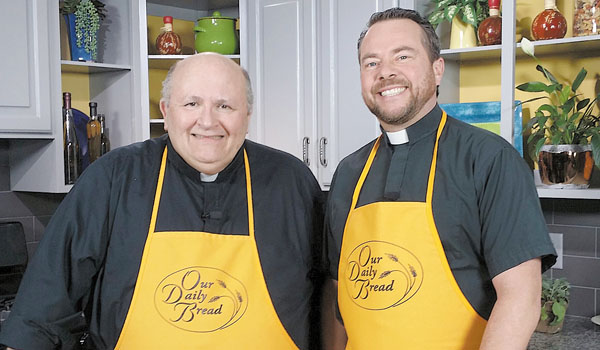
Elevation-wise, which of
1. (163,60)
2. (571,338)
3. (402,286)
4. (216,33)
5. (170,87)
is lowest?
(571,338)

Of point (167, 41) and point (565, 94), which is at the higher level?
point (167, 41)

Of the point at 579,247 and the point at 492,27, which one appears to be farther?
the point at 579,247

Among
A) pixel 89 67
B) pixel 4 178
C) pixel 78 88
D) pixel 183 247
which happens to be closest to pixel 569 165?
pixel 183 247

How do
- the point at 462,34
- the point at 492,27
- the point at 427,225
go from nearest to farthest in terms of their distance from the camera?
the point at 427,225 < the point at 492,27 < the point at 462,34

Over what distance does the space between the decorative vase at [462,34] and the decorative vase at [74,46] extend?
59.3 inches

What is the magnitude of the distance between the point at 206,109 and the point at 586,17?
4.49 ft

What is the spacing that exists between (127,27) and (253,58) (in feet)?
1.85

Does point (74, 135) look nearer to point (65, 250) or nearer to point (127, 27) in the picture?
point (127, 27)

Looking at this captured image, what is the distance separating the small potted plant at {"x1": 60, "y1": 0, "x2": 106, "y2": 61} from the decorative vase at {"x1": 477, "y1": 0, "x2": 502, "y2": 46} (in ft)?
5.19

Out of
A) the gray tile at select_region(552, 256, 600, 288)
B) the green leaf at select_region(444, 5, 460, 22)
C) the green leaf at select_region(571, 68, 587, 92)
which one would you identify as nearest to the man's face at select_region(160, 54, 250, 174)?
the green leaf at select_region(444, 5, 460, 22)

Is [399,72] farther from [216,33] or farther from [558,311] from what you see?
[216,33]

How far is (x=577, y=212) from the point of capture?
8.23 ft

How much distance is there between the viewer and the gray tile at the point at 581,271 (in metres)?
2.48

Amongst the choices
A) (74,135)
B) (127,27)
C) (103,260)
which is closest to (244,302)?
(103,260)
